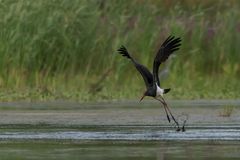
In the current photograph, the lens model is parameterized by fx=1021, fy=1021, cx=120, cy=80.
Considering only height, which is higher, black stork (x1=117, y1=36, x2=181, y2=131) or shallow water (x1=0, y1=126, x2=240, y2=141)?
black stork (x1=117, y1=36, x2=181, y2=131)

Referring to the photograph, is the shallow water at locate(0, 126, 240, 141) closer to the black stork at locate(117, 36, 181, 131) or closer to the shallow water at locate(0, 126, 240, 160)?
the shallow water at locate(0, 126, 240, 160)

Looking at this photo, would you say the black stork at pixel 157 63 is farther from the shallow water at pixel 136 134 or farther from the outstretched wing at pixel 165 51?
the shallow water at pixel 136 134

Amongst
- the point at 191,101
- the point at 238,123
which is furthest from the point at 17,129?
the point at 191,101

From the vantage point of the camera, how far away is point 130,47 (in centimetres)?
1862

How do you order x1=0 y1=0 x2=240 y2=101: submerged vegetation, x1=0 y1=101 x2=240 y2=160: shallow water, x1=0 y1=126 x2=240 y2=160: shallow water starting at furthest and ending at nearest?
x1=0 y1=0 x2=240 y2=101: submerged vegetation
x1=0 y1=101 x2=240 y2=160: shallow water
x1=0 y1=126 x2=240 y2=160: shallow water

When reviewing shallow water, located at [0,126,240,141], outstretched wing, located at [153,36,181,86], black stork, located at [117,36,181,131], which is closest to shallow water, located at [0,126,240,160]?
shallow water, located at [0,126,240,141]

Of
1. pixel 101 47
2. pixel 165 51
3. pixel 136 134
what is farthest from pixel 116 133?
pixel 101 47

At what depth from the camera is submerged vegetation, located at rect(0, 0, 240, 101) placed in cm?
1784

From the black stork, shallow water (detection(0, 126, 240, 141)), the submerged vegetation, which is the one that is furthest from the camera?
the submerged vegetation

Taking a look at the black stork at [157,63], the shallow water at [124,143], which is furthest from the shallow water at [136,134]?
the black stork at [157,63]

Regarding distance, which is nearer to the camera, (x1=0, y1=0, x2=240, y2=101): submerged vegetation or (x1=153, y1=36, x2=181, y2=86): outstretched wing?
(x1=153, y1=36, x2=181, y2=86): outstretched wing

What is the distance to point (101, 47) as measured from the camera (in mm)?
18594

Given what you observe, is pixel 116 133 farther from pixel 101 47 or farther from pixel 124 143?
pixel 101 47

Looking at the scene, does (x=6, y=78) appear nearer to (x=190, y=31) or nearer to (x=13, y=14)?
(x=13, y=14)
